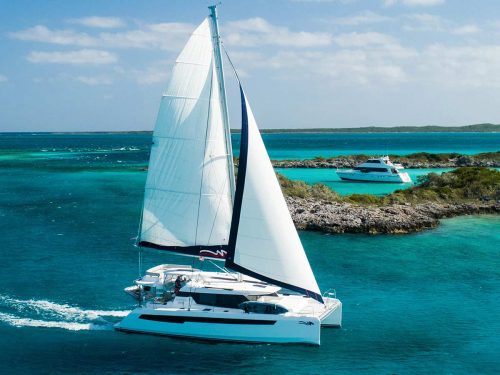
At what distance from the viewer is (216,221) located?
82.5ft

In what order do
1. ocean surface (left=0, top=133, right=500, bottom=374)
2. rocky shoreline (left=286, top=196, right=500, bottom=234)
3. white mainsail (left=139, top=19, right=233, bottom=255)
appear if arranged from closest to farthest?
ocean surface (left=0, top=133, right=500, bottom=374)
white mainsail (left=139, top=19, right=233, bottom=255)
rocky shoreline (left=286, top=196, right=500, bottom=234)

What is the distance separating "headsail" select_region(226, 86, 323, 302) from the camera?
24344mm

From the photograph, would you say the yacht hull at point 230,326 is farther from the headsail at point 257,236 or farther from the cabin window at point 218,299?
the headsail at point 257,236

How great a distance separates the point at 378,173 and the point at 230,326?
6776 centimetres

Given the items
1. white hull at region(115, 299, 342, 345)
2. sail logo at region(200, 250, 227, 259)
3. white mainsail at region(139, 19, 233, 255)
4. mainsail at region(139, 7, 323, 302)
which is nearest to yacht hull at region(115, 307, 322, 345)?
white hull at region(115, 299, 342, 345)

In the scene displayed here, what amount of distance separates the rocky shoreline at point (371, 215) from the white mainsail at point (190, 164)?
22.6 metres

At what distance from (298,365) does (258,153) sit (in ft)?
26.7

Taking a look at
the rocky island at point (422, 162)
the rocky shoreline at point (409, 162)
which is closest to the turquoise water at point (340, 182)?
the rocky shoreline at point (409, 162)

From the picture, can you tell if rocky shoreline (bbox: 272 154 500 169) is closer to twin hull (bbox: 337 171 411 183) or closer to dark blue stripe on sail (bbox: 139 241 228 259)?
twin hull (bbox: 337 171 411 183)

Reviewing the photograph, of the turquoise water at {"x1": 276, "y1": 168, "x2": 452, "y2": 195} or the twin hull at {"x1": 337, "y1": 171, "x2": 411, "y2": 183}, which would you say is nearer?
the turquoise water at {"x1": 276, "y1": 168, "x2": 452, "y2": 195}

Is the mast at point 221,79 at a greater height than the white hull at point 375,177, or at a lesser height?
greater

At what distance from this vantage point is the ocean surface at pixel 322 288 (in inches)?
892

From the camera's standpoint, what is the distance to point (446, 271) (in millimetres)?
35406

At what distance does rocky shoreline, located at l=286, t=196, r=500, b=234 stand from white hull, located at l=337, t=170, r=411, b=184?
31.3 meters
